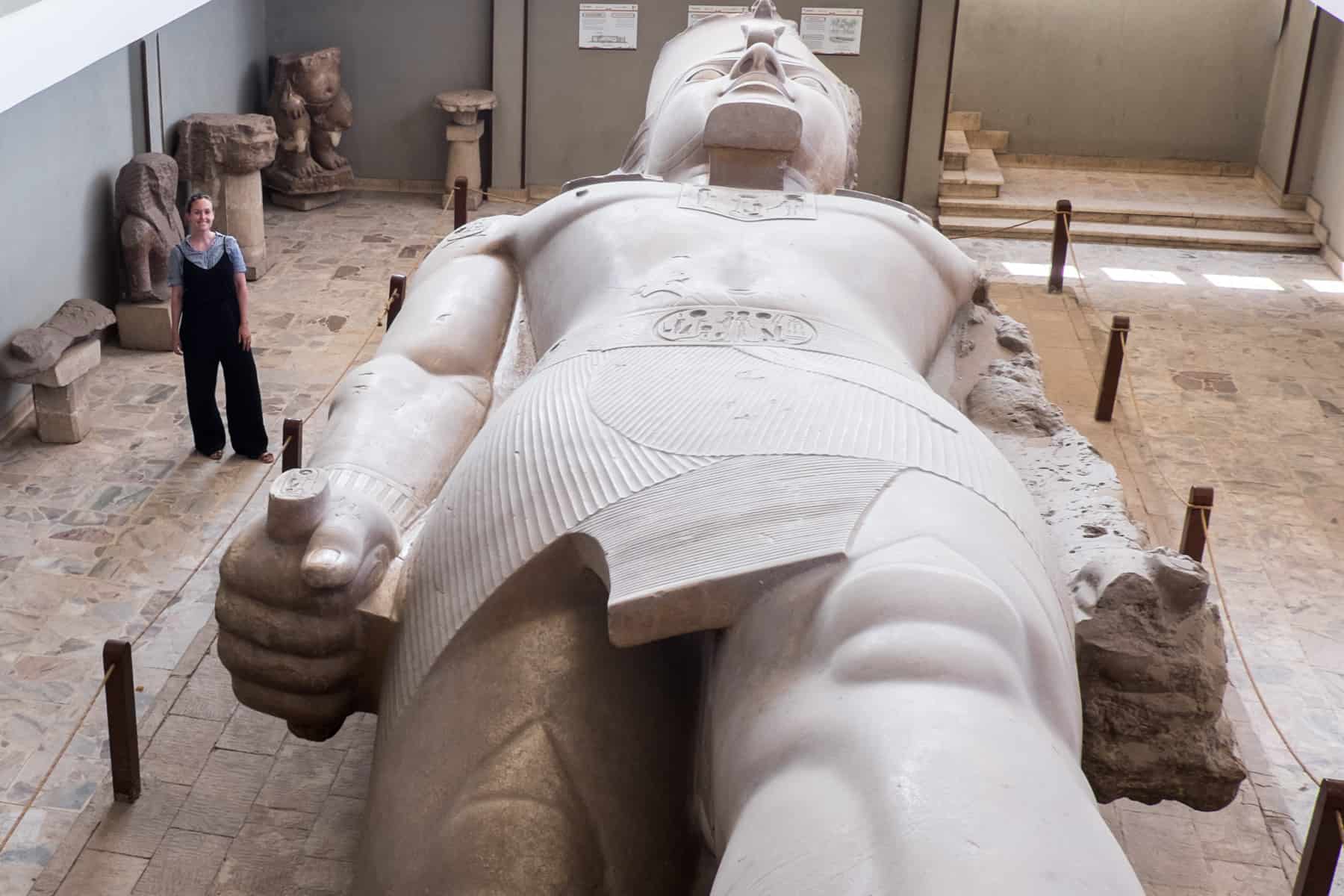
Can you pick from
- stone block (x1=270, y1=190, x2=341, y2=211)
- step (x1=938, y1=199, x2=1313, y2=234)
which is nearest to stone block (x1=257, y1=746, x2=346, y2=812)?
stone block (x1=270, y1=190, x2=341, y2=211)

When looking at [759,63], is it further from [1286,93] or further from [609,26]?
[1286,93]

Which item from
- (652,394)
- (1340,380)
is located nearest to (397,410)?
(652,394)

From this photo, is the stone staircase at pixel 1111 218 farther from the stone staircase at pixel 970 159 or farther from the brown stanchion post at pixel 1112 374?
the brown stanchion post at pixel 1112 374

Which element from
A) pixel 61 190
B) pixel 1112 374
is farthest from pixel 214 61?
pixel 1112 374

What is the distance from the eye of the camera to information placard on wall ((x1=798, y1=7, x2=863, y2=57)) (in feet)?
33.2

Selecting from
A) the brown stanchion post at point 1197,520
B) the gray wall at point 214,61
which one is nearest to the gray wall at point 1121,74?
the gray wall at point 214,61

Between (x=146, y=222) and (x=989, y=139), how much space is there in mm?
7606

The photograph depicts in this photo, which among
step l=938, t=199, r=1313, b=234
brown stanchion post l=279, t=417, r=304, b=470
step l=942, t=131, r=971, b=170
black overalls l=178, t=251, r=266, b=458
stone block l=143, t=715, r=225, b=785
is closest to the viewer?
stone block l=143, t=715, r=225, b=785

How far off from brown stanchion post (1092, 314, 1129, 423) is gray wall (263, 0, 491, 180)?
5.62 metres

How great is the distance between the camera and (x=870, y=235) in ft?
11.5

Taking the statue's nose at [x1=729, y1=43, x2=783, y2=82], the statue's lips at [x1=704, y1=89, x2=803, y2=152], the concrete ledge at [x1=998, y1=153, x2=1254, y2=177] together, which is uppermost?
the statue's nose at [x1=729, y1=43, x2=783, y2=82]

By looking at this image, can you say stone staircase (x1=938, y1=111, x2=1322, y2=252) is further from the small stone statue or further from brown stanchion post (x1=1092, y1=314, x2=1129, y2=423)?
the small stone statue

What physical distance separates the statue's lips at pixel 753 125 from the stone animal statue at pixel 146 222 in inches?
177

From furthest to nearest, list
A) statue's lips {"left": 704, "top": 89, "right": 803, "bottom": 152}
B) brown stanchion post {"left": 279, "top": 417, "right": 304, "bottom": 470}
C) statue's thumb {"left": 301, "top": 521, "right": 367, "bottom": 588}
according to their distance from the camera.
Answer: brown stanchion post {"left": 279, "top": 417, "right": 304, "bottom": 470} → statue's lips {"left": 704, "top": 89, "right": 803, "bottom": 152} → statue's thumb {"left": 301, "top": 521, "right": 367, "bottom": 588}
